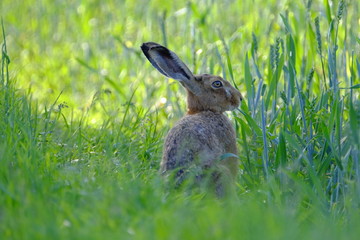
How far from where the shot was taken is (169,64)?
243 inches

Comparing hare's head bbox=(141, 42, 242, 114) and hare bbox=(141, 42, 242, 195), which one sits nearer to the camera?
hare bbox=(141, 42, 242, 195)

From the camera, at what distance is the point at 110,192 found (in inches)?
155

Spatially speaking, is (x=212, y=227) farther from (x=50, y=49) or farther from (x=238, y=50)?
(x=50, y=49)

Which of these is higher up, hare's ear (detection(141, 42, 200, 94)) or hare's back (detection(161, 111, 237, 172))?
hare's ear (detection(141, 42, 200, 94))

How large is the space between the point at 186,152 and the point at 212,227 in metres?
1.65

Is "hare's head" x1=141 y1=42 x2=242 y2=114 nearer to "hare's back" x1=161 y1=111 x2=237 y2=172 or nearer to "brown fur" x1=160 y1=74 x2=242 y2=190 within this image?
"brown fur" x1=160 y1=74 x2=242 y2=190

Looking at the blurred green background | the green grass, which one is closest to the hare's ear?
the green grass

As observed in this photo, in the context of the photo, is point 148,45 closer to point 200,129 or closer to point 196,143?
point 200,129

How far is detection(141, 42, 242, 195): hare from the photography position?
505 cm

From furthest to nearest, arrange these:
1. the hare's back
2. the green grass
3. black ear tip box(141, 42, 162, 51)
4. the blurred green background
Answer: the blurred green background
black ear tip box(141, 42, 162, 51)
the hare's back
the green grass

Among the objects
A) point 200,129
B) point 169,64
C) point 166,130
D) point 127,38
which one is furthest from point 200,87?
point 127,38

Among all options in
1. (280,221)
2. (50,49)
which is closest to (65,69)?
(50,49)

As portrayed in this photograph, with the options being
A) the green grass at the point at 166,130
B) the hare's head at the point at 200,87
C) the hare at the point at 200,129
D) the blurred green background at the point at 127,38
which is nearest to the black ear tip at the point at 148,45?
the hare at the point at 200,129

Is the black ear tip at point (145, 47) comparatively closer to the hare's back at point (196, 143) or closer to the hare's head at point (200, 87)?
the hare's head at point (200, 87)
